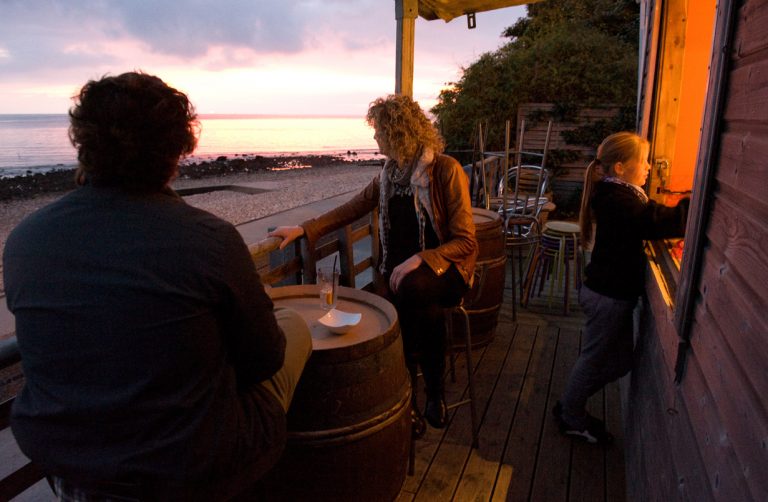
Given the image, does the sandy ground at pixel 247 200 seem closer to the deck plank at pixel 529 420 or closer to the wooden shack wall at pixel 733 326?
the deck plank at pixel 529 420

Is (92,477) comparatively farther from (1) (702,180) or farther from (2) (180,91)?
(1) (702,180)

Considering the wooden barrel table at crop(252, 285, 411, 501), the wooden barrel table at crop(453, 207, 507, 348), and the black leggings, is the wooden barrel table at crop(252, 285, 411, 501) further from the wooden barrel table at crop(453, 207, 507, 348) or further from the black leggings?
the wooden barrel table at crop(453, 207, 507, 348)

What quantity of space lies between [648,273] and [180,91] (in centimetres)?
201

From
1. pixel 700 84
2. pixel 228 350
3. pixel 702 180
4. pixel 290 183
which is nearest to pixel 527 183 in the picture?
pixel 700 84

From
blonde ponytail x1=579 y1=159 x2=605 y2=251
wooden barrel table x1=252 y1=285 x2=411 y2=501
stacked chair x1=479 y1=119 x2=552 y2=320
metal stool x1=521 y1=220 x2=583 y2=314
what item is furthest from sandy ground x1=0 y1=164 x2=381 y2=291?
wooden barrel table x1=252 y1=285 x2=411 y2=501

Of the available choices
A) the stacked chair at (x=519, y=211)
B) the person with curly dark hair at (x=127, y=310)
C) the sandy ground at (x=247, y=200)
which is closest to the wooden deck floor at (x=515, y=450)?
the stacked chair at (x=519, y=211)

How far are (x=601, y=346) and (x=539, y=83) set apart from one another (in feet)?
26.4

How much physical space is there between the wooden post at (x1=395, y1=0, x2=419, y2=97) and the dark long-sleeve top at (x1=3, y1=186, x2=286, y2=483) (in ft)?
10.8

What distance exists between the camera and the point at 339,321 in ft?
6.42

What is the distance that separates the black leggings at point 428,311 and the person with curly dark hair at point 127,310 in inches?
52.0

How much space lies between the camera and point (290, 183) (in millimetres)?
20453

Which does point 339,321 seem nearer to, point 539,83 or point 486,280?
point 486,280

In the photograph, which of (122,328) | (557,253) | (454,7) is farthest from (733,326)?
(454,7)

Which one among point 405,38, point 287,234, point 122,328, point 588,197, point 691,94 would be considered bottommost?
point 287,234
